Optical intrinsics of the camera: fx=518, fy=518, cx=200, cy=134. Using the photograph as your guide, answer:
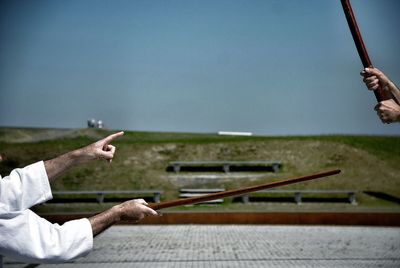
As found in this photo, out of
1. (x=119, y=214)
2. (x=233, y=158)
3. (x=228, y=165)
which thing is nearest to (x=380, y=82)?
(x=119, y=214)

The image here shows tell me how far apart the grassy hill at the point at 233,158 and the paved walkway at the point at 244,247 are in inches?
273

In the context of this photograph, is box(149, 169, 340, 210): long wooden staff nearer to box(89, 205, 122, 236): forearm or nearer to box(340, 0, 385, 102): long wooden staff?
box(89, 205, 122, 236): forearm

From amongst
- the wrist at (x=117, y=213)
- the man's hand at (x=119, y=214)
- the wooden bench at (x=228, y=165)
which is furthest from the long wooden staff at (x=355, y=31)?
the wooden bench at (x=228, y=165)

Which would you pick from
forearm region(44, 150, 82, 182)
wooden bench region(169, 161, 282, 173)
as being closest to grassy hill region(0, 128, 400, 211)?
wooden bench region(169, 161, 282, 173)

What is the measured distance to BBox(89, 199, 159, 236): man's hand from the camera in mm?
2502

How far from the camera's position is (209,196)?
2.86m

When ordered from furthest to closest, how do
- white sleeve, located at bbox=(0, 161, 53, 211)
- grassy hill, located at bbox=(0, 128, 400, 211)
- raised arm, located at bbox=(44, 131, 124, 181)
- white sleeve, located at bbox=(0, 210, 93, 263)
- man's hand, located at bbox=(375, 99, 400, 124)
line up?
grassy hill, located at bbox=(0, 128, 400, 211) → raised arm, located at bbox=(44, 131, 124, 181) → man's hand, located at bbox=(375, 99, 400, 124) → white sleeve, located at bbox=(0, 161, 53, 211) → white sleeve, located at bbox=(0, 210, 93, 263)

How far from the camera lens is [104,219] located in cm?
254

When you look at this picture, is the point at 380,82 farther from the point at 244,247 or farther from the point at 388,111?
the point at 244,247

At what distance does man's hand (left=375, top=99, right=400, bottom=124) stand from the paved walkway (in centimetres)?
602

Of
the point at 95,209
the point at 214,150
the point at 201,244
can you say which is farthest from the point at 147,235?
the point at 214,150

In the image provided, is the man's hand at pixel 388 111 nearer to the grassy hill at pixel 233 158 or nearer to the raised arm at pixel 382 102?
the raised arm at pixel 382 102

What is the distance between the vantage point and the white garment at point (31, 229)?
6.89 ft

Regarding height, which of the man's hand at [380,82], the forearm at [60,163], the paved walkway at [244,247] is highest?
the man's hand at [380,82]
